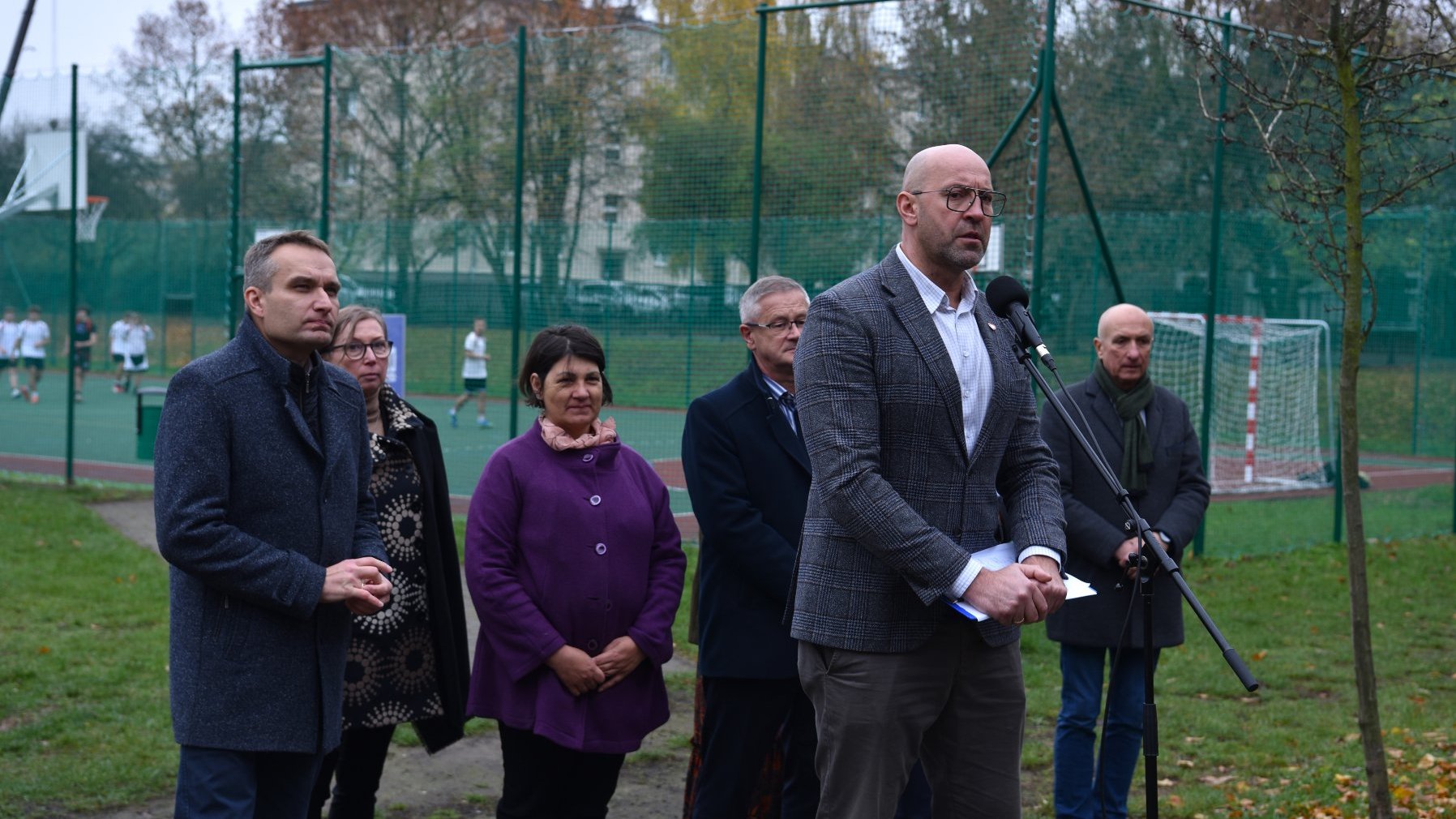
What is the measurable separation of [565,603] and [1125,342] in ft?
7.76

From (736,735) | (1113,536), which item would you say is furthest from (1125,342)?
(736,735)

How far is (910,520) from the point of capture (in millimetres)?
3217

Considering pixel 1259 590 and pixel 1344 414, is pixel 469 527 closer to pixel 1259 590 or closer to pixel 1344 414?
pixel 1344 414

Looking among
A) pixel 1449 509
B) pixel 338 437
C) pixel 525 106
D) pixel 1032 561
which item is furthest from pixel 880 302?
pixel 1449 509

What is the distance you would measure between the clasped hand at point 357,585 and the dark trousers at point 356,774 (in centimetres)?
120

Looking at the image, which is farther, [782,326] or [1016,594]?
[782,326]

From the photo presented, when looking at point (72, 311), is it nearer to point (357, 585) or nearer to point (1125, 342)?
point (1125, 342)

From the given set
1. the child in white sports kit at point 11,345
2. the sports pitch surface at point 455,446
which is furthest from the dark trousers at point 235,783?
the child in white sports kit at point 11,345

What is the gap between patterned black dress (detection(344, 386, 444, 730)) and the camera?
460cm

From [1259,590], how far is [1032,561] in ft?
26.4

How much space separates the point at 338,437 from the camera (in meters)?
3.73

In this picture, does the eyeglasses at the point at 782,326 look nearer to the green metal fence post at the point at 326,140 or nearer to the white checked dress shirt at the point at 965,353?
the white checked dress shirt at the point at 965,353

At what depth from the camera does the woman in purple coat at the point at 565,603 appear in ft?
14.2

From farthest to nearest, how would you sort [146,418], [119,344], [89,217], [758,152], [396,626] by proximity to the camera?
[119,344] < [89,217] < [146,418] < [758,152] < [396,626]
